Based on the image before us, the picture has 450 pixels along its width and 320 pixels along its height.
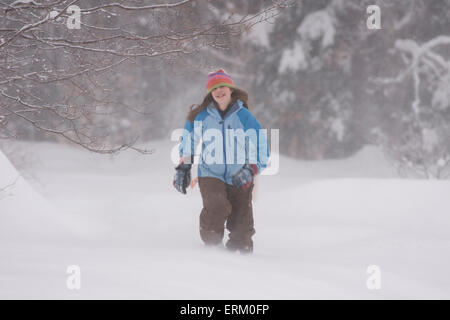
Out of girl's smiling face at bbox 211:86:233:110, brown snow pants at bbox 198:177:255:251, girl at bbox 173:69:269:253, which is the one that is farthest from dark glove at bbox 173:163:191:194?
girl's smiling face at bbox 211:86:233:110

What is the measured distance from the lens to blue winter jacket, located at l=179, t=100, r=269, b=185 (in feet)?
14.1

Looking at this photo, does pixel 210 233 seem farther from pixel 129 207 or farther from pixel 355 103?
pixel 355 103

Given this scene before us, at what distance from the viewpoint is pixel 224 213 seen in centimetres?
429

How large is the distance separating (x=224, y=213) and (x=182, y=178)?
→ 1.87ft

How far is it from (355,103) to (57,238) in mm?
13022

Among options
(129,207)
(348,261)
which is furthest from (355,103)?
(348,261)

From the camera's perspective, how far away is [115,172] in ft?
54.5

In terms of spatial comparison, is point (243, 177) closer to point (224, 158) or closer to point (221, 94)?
point (224, 158)

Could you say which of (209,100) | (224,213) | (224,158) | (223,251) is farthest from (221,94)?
(223,251)

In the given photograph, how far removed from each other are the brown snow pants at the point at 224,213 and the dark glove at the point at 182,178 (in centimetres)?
16

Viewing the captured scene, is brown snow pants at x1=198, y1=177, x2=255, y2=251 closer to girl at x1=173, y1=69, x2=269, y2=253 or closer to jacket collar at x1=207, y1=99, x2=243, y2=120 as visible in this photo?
girl at x1=173, y1=69, x2=269, y2=253

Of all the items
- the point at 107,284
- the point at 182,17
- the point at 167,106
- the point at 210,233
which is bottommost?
the point at 107,284

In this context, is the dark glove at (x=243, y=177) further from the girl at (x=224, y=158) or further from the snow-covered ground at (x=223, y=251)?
the snow-covered ground at (x=223, y=251)
